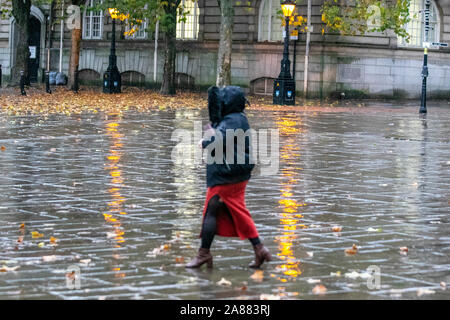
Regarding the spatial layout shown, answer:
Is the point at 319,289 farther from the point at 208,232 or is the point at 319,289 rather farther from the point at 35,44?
the point at 35,44

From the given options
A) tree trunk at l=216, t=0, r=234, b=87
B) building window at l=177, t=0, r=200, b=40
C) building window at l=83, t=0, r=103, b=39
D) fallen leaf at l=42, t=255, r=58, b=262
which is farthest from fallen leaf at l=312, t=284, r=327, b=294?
building window at l=83, t=0, r=103, b=39

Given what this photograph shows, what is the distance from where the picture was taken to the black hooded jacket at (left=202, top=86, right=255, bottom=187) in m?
7.53

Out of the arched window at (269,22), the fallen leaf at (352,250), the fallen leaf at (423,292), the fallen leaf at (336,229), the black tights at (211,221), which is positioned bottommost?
the fallen leaf at (423,292)

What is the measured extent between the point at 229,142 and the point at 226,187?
35 centimetres

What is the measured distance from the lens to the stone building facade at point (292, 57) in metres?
38.6

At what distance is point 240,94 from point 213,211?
36.5 inches

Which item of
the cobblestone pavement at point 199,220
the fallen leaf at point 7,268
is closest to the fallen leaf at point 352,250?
the cobblestone pavement at point 199,220

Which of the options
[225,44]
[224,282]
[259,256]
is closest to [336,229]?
[259,256]

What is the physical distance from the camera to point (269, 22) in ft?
134

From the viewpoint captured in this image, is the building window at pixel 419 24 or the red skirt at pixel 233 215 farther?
the building window at pixel 419 24

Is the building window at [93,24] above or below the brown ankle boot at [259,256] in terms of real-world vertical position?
above

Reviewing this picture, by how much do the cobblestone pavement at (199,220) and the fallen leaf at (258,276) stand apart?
2 centimetres

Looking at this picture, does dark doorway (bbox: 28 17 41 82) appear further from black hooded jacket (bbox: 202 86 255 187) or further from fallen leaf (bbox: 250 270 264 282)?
fallen leaf (bbox: 250 270 264 282)

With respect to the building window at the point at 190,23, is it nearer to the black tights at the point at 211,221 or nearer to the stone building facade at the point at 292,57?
the stone building facade at the point at 292,57
